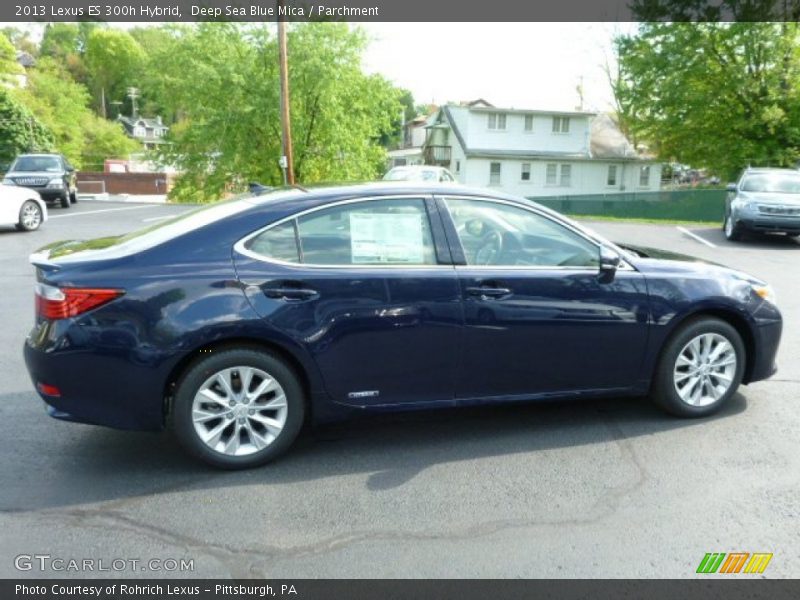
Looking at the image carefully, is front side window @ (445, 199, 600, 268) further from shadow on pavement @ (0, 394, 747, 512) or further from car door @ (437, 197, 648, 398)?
shadow on pavement @ (0, 394, 747, 512)

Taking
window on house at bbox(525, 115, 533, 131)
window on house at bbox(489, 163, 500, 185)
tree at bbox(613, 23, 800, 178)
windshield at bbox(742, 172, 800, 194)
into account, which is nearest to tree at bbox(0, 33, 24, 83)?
window on house at bbox(489, 163, 500, 185)

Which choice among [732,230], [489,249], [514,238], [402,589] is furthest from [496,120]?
[402,589]

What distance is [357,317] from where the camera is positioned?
4047 millimetres

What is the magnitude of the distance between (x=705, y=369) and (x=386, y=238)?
2.36 metres

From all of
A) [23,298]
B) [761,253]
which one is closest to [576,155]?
[761,253]

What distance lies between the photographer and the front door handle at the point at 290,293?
395 cm

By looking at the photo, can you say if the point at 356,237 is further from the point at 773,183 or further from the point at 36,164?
the point at 36,164

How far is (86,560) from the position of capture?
10.3 ft

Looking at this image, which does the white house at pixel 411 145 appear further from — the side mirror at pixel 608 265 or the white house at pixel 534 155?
the side mirror at pixel 608 265

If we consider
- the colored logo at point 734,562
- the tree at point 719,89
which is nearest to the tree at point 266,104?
the tree at point 719,89

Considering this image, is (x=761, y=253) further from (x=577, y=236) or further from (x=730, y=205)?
(x=577, y=236)

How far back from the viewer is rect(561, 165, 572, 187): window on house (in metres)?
47.1

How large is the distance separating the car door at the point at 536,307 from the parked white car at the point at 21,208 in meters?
13.7

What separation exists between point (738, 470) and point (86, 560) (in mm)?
3451
